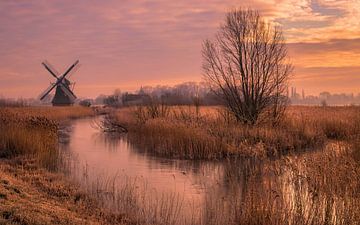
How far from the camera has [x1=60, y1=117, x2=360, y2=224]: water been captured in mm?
6707

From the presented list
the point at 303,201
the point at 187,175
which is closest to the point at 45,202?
the point at 303,201

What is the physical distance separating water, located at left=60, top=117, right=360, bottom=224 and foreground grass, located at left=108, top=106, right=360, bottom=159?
40.3 inches

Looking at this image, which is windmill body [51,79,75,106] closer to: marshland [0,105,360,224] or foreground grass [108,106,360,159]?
marshland [0,105,360,224]

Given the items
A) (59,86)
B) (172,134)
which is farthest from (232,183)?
(59,86)

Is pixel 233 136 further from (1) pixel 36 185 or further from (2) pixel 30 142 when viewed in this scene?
(1) pixel 36 185

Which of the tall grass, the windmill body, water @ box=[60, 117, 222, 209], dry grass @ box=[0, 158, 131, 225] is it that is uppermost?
the windmill body

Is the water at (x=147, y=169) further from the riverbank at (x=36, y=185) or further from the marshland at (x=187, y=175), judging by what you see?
the riverbank at (x=36, y=185)

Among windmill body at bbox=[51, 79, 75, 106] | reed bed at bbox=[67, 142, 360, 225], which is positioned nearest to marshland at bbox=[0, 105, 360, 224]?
reed bed at bbox=[67, 142, 360, 225]

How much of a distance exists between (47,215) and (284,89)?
15.5 metres

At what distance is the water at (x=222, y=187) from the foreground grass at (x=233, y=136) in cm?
102

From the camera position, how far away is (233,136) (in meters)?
16.6

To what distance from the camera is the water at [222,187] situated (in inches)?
264

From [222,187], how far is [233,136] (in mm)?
6726

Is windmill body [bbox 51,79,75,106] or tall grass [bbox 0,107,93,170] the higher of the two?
windmill body [bbox 51,79,75,106]
